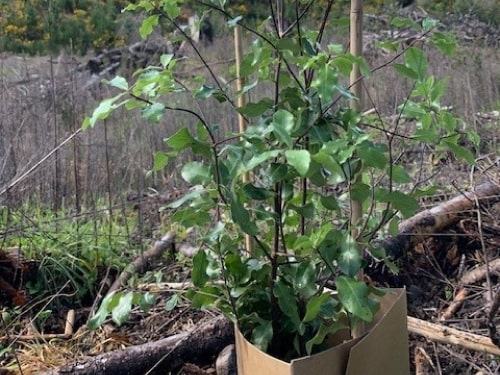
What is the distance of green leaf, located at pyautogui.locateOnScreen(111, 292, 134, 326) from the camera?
164 cm

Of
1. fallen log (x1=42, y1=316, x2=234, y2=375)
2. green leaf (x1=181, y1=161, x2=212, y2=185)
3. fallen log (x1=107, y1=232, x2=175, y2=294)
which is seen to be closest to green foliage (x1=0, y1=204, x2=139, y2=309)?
fallen log (x1=107, y1=232, x2=175, y2=294)

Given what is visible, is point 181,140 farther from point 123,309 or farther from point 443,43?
point 443,43

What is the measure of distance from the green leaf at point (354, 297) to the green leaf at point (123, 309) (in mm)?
498

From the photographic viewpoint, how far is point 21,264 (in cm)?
304

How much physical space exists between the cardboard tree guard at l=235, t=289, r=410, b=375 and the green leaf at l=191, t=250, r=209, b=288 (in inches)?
7.4

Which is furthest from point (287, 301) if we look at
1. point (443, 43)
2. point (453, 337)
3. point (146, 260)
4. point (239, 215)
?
point (146, 260)

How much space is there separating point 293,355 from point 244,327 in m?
0.14

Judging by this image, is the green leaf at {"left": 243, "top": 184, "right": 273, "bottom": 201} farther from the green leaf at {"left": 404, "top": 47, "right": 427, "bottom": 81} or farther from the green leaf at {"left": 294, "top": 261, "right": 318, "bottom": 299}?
the green leaf at {"left": 404, "top": 47, "right": 427, "bottom": 81}

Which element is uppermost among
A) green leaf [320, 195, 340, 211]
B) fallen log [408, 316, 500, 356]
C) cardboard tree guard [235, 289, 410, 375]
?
green leaf [320, 195, 340, 211]

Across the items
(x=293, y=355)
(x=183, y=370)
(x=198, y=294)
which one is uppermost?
(x=198, y=294)

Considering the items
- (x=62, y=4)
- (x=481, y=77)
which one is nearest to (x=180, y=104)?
(x=481, y=77)

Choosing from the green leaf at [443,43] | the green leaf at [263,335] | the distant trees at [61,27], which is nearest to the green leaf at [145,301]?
the green leaf at [263,335]

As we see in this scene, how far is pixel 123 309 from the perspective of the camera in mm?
1646

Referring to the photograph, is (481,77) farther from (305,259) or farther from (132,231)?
(305,259)
